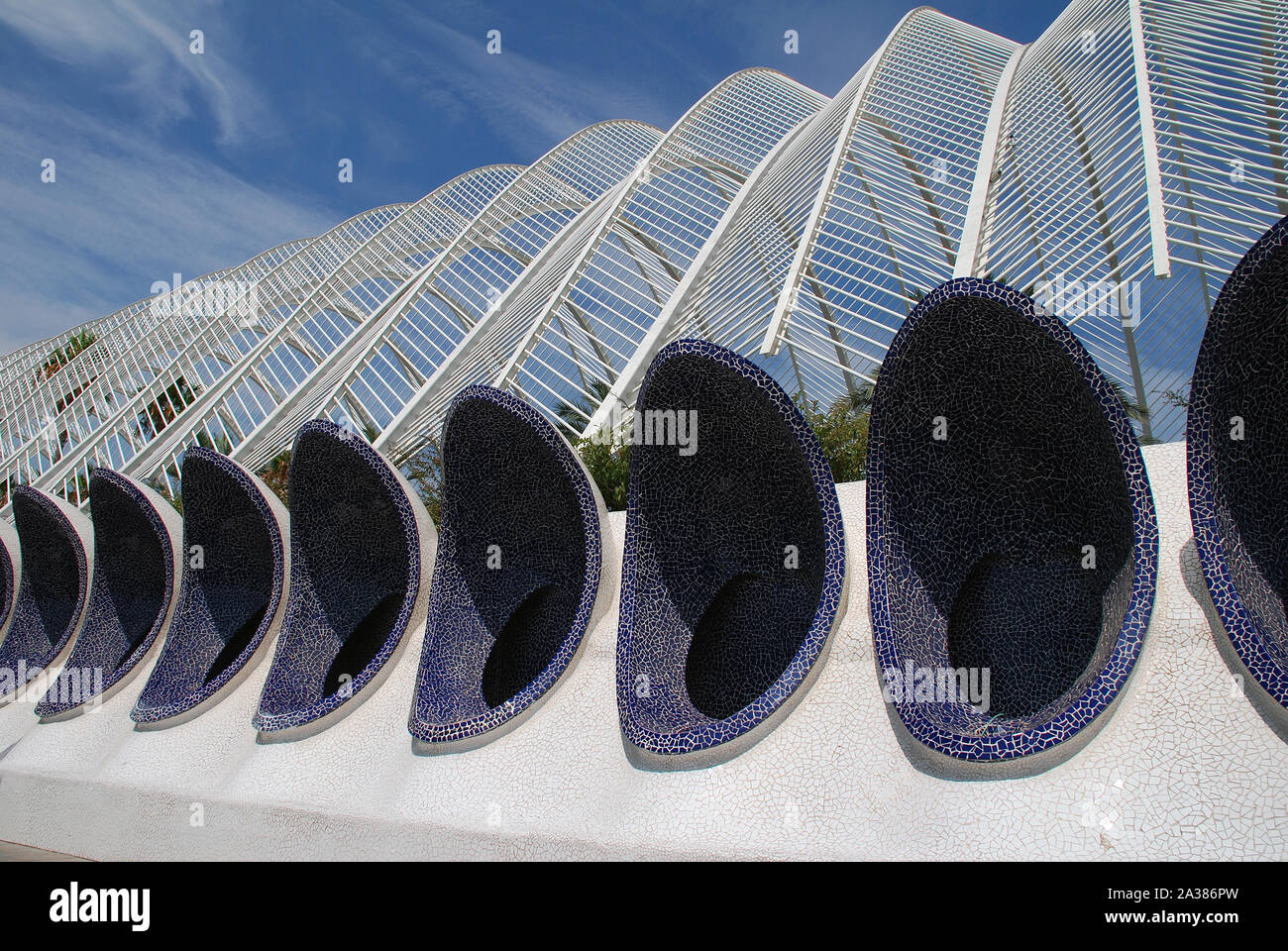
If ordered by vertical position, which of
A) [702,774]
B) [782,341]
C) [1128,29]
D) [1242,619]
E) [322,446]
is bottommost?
[702,774]

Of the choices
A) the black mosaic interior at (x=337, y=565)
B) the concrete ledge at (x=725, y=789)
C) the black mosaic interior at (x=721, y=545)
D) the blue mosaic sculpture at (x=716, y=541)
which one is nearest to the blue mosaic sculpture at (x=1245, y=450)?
the concrete ledge at (x=725, y=789)

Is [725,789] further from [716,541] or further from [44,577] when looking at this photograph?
[44,577]

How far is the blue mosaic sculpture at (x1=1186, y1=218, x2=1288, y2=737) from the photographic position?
15.5ft

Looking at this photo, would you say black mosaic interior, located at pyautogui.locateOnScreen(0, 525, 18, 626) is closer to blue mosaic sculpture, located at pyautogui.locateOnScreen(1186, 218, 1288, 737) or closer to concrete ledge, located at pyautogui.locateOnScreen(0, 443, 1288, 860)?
concrete ledge, located at pyautogui.locateOnScreen(0, 443, 1288, 860)

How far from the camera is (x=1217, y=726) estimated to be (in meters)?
4.41

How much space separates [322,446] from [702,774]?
19.9 feet

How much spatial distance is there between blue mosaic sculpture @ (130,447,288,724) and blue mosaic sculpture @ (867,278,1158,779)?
7425 mm

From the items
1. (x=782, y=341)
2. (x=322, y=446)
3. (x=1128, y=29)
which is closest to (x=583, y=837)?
(x=322, y=446)

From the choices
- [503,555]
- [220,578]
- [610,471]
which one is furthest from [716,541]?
[220,578]

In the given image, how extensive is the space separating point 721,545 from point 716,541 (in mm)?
60

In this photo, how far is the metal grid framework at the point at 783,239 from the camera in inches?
411

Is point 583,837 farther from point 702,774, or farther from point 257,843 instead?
point 257,843

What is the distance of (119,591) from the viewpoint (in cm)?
1264

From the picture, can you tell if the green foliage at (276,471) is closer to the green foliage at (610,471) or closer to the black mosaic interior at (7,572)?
the black mosaic interior at (7,572)
